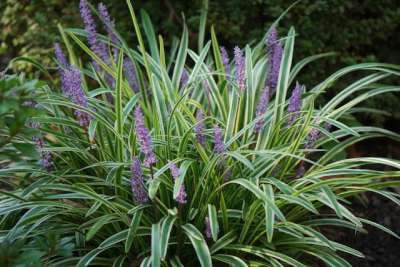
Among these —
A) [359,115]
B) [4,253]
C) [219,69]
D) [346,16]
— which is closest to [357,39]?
[346,16]

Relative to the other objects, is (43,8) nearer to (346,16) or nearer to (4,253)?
(346,16)

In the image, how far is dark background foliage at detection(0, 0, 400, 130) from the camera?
3.78m

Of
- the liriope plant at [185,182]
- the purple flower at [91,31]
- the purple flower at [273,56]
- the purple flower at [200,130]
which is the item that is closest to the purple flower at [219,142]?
the liriope plant at [185,182]

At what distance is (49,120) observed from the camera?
2713 mm

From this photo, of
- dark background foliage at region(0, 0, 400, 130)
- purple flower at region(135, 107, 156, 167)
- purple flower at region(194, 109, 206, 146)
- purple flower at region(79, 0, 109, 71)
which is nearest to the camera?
purple flower at region(135, 107, 156, 167)

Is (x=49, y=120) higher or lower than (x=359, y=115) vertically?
higher

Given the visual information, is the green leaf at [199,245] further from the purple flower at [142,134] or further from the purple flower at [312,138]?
the purple flower at [312,138]

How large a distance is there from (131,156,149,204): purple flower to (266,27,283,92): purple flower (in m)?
1.02

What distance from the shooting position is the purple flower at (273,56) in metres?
2.98

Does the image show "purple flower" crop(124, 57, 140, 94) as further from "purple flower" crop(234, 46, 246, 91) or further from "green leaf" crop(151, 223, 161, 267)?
"green leaf" crop(151, 223, 161, 267)

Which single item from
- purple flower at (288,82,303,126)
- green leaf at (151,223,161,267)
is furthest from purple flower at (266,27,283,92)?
green leaf at (151,223,161,267)

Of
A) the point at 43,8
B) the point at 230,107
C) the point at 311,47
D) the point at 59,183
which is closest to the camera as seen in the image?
the point at 59,183

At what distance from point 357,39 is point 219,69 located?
1.22 meters

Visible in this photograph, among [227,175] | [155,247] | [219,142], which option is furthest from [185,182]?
[155,247]
